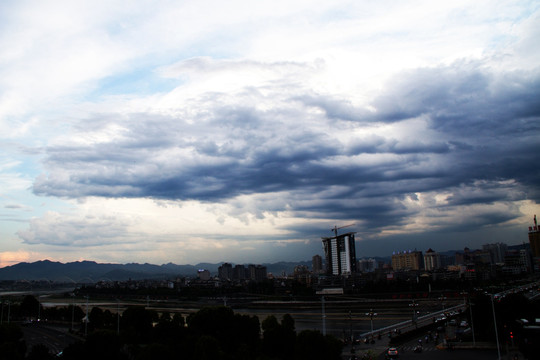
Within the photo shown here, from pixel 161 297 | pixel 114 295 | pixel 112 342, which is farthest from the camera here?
pixel 114 295

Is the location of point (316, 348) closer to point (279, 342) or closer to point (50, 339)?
point (279, 342)

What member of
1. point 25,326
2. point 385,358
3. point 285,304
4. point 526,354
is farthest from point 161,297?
point 526,354

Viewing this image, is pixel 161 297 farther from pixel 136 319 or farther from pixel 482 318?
pixel 482 318


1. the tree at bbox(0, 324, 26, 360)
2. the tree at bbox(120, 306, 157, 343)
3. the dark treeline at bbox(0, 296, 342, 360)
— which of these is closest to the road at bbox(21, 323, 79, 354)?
the tree at bbox(0, 324, 26, 360)

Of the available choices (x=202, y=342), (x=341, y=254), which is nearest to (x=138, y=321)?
(x=202, y=342)

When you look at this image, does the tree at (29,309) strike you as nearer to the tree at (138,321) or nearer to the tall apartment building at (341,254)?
the tree at (138,321)

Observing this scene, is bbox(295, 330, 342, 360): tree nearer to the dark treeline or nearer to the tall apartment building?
the dark treeline

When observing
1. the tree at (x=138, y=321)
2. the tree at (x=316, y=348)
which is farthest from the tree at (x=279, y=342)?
the tree at (x=138, y=321)
